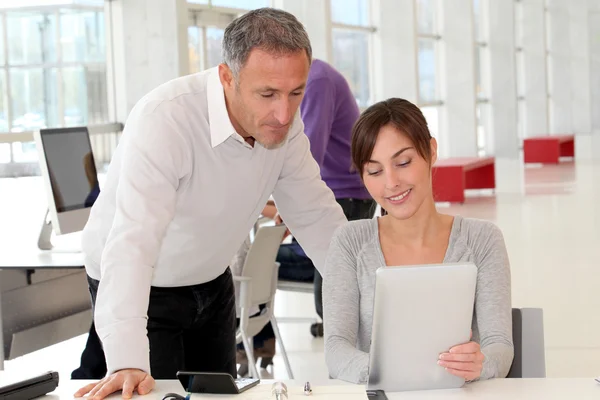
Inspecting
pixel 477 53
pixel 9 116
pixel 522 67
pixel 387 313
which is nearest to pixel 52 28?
pixel 9 116

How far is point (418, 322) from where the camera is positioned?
1721mm

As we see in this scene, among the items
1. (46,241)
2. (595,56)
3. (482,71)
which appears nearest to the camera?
(46,241)

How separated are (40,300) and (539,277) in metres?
3.72

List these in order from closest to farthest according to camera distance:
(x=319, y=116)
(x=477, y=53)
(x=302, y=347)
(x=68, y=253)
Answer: (x=319, y=116), (x=68, y=253), (x=302, y=347), (x=477, y=53)

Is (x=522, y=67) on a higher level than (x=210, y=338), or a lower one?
higher

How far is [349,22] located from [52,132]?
7.61 metres

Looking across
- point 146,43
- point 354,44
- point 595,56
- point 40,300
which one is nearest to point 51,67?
point 146,43

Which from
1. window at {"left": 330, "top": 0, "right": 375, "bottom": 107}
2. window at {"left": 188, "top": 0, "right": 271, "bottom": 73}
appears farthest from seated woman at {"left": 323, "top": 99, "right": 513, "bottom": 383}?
window at {"left": 330, "top": 0, "right": 375, "bottom": 107}

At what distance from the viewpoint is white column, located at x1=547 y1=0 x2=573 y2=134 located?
73.0 ft

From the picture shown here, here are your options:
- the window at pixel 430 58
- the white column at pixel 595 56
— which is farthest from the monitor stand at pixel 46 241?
the white column at pixel 595 56

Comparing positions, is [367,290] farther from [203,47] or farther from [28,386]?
[203,47]

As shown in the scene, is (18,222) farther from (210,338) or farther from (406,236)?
(406,236)

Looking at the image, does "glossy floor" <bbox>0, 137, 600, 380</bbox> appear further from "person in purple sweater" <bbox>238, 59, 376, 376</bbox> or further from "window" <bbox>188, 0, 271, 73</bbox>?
"window" <bbox>188, 0, 271, 73</bbox>

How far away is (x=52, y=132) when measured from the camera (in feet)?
13.5
